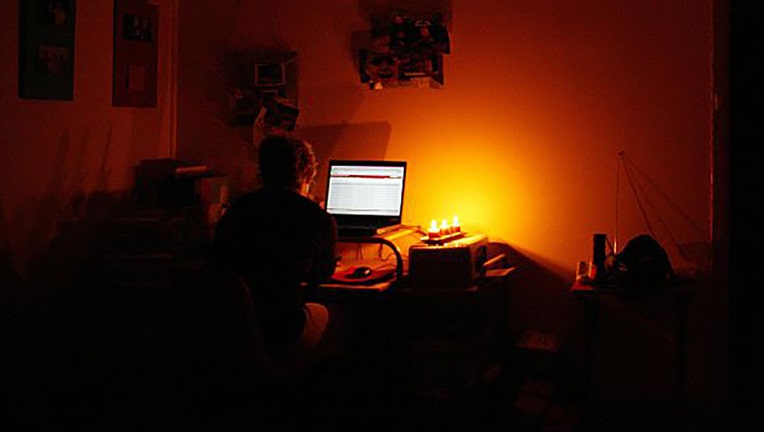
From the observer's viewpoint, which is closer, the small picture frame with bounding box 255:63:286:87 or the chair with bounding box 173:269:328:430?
the chair with bounding box 173:269:328:430

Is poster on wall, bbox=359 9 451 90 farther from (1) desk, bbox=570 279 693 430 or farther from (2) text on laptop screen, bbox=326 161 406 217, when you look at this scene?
(1) desk, bbox=570 279 693 430

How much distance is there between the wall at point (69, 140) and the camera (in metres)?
3.91

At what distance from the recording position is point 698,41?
399 cm

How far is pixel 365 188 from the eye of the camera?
4.34 metres

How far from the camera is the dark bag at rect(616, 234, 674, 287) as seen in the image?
3662mm

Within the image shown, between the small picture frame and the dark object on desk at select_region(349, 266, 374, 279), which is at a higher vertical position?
the small picture frame

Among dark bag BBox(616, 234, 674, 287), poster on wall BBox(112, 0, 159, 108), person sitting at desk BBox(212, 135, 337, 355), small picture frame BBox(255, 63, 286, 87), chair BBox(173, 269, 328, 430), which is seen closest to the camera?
chair BBox(173, 269, 328, 430)

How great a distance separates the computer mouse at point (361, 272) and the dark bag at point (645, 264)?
41.6 inches

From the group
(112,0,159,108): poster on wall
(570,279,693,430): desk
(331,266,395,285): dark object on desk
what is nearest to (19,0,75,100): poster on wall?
(112,0,159,108): poster on wall

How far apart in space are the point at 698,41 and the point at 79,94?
280 centimetres

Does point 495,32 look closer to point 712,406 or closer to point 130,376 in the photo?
point 712,406

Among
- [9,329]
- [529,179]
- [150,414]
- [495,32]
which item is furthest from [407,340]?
[9,329]

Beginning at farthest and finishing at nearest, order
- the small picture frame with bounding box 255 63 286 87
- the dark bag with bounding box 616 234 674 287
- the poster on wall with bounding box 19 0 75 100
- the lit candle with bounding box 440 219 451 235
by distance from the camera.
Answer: the small picture frame with bounding box 255 63 286 87, the lit candle with bounding box 440 219 451 235, the poster on wall with bounding box 19 0 75 100, the dark bag with bounding box 616 234 674 287

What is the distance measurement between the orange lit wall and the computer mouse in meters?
0.61
